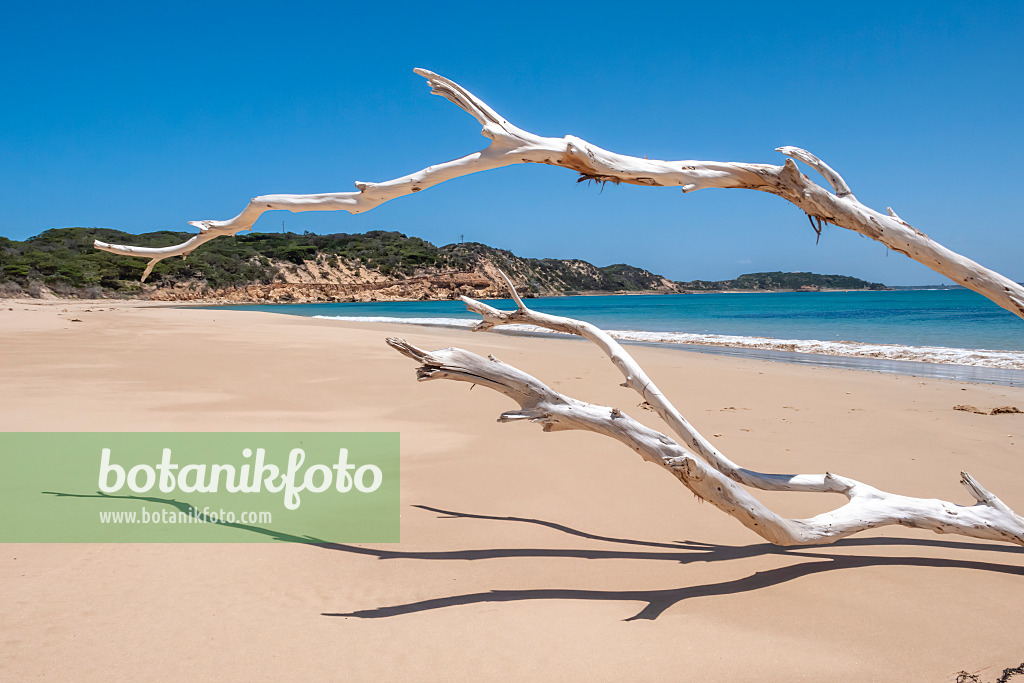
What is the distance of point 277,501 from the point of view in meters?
4.16

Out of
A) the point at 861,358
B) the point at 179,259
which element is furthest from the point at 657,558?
the point at 179,259

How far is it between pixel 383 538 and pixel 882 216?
321cm

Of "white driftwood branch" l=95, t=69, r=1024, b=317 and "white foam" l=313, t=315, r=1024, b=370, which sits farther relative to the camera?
"white foam" l=313, t=315, r=1024, b=370

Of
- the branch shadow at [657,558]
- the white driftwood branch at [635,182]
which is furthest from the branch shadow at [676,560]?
the white driftwood branch at [635,182]

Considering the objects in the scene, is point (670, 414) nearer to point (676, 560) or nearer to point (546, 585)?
point (676, 560)

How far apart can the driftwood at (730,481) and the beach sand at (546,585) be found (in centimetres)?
27

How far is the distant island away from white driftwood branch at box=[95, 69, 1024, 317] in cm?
3975

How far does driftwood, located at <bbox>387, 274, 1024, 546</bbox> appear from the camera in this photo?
292 centimetres

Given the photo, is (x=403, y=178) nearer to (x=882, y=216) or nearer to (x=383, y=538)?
(x=383, y=538)

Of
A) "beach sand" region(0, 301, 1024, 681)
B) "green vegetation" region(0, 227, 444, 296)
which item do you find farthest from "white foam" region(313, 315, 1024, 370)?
"green vegetation" region(0, 227, 444, 296)

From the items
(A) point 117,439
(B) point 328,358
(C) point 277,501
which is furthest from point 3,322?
(C) point 277,501

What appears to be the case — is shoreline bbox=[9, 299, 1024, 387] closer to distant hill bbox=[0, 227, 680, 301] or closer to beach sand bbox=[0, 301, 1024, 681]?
beach sand bbox=[0, 301, 1024, 681]

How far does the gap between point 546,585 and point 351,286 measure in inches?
3176

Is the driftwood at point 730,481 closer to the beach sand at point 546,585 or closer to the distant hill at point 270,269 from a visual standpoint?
the beach sand at point 546,585
